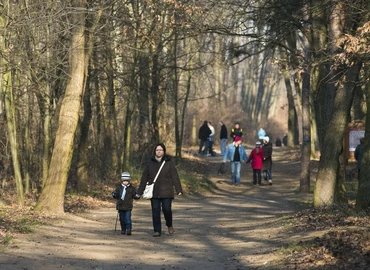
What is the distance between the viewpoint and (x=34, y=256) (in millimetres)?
12258

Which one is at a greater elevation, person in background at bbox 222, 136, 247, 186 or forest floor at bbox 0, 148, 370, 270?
person in background at bbox 222, 136, 247, 186

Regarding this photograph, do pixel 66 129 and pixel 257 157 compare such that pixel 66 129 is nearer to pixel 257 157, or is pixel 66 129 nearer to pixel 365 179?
A: pixel 365 179

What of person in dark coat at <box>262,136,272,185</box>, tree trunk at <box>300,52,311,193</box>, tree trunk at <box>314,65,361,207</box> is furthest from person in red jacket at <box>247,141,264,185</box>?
tree trunk at <box>314,65,361,207</box>

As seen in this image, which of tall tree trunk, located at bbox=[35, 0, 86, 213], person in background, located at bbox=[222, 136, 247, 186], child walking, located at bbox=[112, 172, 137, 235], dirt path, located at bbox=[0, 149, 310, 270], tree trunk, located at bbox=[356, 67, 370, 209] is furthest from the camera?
person in background, located at bbox=[222, 136, 247, 186]

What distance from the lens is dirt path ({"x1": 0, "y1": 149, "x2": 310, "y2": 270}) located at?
12.0 metres

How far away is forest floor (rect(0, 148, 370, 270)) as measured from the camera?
11.3m

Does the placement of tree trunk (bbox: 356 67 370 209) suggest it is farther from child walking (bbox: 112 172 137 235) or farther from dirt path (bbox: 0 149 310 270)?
child walking (bbox: 112 172 137 235)

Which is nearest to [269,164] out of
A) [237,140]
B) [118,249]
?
[237,140]

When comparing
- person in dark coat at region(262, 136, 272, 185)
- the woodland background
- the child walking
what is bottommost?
the child walking

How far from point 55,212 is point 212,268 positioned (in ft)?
24.1

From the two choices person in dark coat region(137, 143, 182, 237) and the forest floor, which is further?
person in dark coat region(137, 143, 182, 237)

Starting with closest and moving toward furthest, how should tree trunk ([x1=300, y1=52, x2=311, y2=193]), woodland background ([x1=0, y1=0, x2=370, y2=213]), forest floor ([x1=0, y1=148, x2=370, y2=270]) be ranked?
forest floor ([x1=0, y1=148, x2=370, y2=270]) < woodland background ([x1=0, y1=0, x2=370, y2=213]) < tree trunk ([x1=300, y1=52, x2=311, y2=193])

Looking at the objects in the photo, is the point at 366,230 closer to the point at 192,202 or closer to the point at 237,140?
the point at 192,202

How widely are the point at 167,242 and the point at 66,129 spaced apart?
15.7 ft
